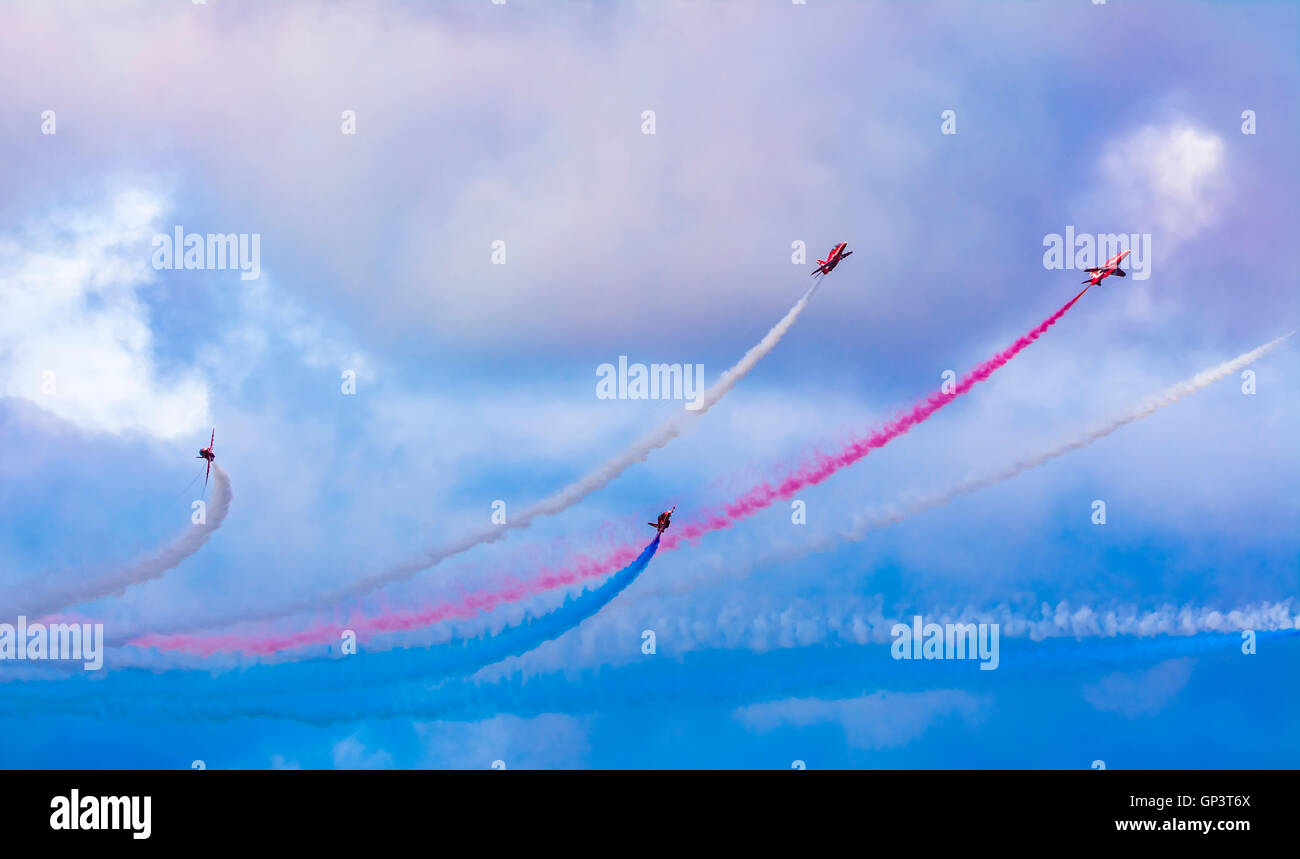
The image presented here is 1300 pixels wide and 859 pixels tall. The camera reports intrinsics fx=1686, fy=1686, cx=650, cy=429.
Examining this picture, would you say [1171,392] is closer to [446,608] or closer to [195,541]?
[446,608]

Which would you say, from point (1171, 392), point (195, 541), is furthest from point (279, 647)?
point (1171, 392)
